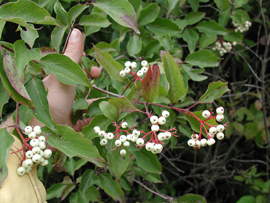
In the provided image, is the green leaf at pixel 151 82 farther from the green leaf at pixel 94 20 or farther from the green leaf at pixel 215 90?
the green leaf at pixel 94 20

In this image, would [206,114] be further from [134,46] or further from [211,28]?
[211,28]

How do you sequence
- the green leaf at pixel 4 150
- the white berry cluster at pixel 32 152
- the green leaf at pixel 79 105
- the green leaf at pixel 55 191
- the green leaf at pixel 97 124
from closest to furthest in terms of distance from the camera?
1. the green leaf at pixel 4 150
2. the white berry cluster at pixel 32 152
3. the green leaf at pixel 97 124
4. the green leaf at pixel 79 105
5. the green leaf at pixel 55 191

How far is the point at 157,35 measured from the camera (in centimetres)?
139

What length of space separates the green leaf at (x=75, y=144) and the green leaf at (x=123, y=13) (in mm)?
419

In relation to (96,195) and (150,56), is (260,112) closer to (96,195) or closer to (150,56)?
(150,56)

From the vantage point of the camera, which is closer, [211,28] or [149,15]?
[149,15]

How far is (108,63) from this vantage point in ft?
3.21

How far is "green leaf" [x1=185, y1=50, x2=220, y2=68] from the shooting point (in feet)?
4.51

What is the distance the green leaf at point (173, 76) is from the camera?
85cm

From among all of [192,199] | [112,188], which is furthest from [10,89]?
[192,199]

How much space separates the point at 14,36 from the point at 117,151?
2053mm

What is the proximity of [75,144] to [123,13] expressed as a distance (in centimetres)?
49

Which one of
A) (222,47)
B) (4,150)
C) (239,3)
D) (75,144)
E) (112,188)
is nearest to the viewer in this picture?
(4,150)

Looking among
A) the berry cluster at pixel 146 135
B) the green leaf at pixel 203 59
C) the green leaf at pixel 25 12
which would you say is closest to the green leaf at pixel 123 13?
the green leaf at pixel 25 12
